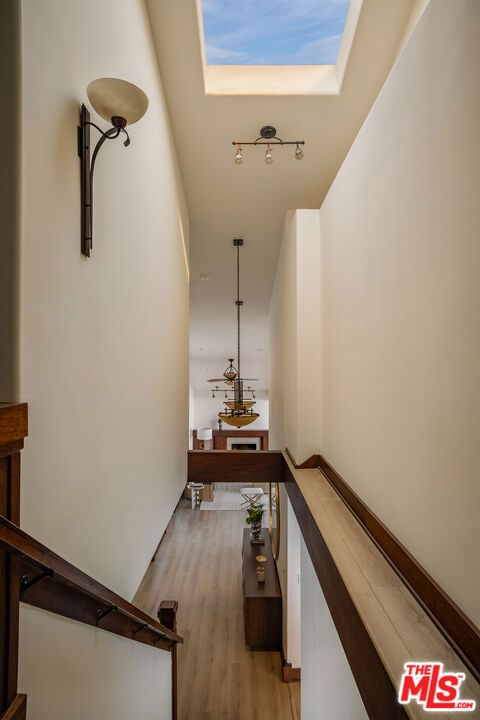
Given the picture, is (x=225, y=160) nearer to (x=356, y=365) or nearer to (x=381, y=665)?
(x=356, y=365)

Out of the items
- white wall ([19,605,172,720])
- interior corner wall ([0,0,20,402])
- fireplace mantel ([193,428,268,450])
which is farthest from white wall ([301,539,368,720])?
fireplace mantel ([193,428,268,450])

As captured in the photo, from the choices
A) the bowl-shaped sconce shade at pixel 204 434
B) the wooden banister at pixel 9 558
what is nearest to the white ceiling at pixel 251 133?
the wooden banister at pixel 9 558

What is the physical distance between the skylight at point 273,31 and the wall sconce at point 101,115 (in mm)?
1997

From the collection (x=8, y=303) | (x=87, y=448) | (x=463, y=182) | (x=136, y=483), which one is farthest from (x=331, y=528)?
(x=8, y=303)

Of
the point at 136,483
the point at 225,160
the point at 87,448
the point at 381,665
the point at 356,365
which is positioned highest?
the point at 225,160

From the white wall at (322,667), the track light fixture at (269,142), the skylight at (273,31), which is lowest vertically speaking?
the white wall at (322,667)

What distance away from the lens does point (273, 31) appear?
9.04 feet

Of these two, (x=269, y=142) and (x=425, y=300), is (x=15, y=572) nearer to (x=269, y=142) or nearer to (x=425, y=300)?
(x=425, y=300)

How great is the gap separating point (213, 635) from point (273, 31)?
6580 millimetres

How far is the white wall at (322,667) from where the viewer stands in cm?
192

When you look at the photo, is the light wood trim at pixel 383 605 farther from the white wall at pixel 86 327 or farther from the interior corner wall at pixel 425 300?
the white wall at pixel 86 327

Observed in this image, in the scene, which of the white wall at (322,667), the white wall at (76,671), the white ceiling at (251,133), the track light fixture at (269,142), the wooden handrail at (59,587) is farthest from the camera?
the track light fixture at (269,142)

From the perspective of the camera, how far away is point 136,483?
6.13ft

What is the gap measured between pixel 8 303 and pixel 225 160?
339 centimetres
